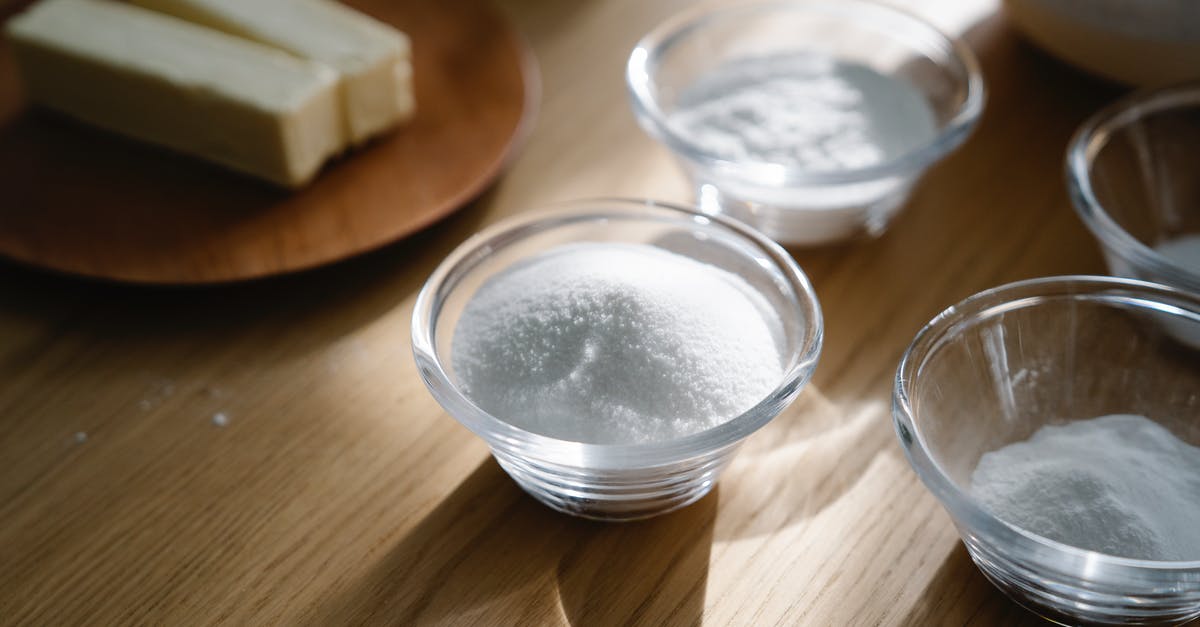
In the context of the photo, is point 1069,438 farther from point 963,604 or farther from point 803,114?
point 803,114

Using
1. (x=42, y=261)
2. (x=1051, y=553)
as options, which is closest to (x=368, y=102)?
(x=42, y=261)

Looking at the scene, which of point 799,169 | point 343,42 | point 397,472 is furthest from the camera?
point 343,42

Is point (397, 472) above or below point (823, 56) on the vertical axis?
below

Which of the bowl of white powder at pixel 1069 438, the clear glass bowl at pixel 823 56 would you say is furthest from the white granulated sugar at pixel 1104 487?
the clear glass bowl at pixel 823 56

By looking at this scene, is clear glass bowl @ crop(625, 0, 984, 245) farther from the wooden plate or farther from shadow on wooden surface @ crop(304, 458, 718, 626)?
shadow on wooden surface @ crop(304, 458, 718, 626)

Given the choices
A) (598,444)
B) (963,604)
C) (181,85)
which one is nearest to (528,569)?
(598,444)

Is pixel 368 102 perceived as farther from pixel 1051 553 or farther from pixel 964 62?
pixel 1051 553
